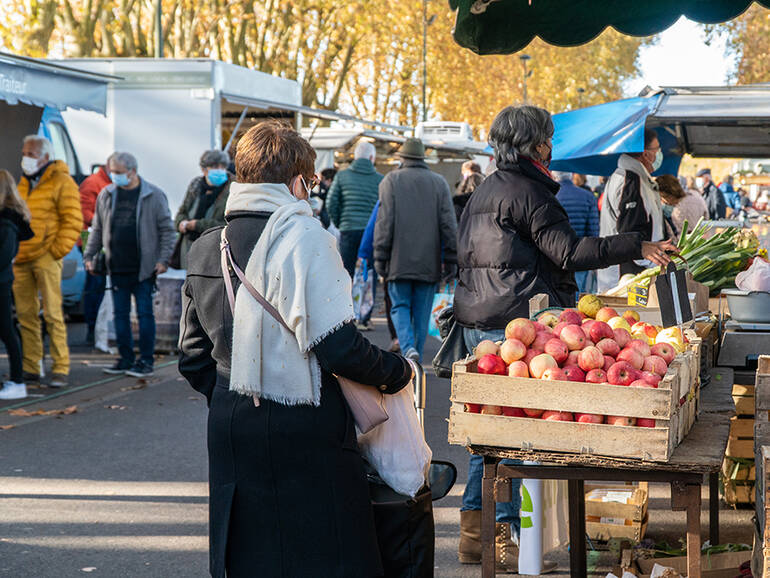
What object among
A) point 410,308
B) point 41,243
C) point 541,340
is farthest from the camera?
point 410,308

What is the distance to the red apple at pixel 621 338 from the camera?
3752 millimetres

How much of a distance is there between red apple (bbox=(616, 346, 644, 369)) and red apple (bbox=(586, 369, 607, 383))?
0.11 meters

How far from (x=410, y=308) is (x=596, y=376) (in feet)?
19.4

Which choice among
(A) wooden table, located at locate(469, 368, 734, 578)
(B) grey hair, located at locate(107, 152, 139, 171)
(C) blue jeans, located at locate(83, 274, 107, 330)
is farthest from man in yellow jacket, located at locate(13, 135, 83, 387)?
(A) wooden table, located at locate(469, 368, 734, 578)

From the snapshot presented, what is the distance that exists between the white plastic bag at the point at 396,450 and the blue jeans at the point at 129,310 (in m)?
6.47

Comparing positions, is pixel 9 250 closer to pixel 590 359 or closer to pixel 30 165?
pixel 30 165

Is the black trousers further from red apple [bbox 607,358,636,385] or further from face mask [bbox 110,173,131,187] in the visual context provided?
red apple [bbox 607,358,636,385]

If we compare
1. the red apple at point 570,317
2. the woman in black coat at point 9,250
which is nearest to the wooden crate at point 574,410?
the red apple at point 570,317

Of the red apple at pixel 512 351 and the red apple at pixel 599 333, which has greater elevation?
the red apple at pixel 599 333

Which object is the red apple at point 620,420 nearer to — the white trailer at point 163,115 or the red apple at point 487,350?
the red apple at point 487,350

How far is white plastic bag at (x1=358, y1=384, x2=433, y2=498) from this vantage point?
349cm

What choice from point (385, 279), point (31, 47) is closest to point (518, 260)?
point (385, 279)

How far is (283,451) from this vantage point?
10.8 feet

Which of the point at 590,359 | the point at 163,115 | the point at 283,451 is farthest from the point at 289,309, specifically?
the point at 163,115
